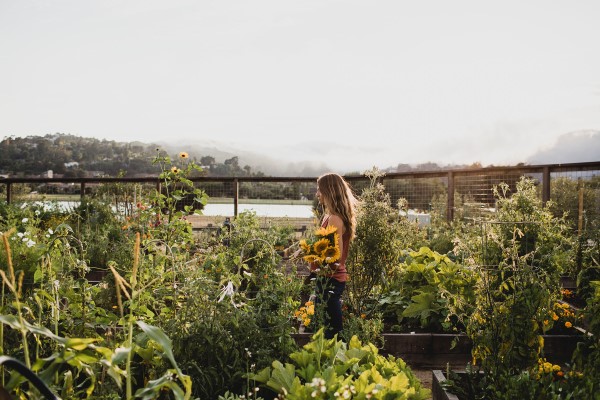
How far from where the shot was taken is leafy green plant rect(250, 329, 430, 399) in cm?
213

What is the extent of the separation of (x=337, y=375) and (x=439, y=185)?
667cm

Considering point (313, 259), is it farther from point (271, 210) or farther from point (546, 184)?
point (546, 184)

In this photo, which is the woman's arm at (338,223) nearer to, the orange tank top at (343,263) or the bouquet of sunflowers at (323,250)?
the orange tank top at (343,263)

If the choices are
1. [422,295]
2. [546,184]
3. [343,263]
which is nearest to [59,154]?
[546,184]

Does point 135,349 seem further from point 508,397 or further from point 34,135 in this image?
point 34,135

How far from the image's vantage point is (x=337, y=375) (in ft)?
8.13

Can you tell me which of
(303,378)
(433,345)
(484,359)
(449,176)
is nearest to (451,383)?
(484,359)

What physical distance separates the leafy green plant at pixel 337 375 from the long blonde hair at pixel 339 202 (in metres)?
1.82

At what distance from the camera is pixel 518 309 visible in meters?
3.03

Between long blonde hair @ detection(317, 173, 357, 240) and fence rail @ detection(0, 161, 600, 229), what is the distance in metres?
2.68

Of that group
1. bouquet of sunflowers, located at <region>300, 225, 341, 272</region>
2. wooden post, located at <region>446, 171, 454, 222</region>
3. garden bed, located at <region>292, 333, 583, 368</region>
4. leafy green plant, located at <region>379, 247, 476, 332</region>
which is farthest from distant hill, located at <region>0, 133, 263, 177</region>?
bouquet of sunflowers, located at <region>300, 225, 341, 272</region>

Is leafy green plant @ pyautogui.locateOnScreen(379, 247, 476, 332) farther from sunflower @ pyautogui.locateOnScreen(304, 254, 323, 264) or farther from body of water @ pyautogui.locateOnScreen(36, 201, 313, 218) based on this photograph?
A: body of water @ pyautogui.locateOnScreen(36, 201, 313, 218)

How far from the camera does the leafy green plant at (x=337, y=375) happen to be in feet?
6.98

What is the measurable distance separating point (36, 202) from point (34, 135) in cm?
1455
